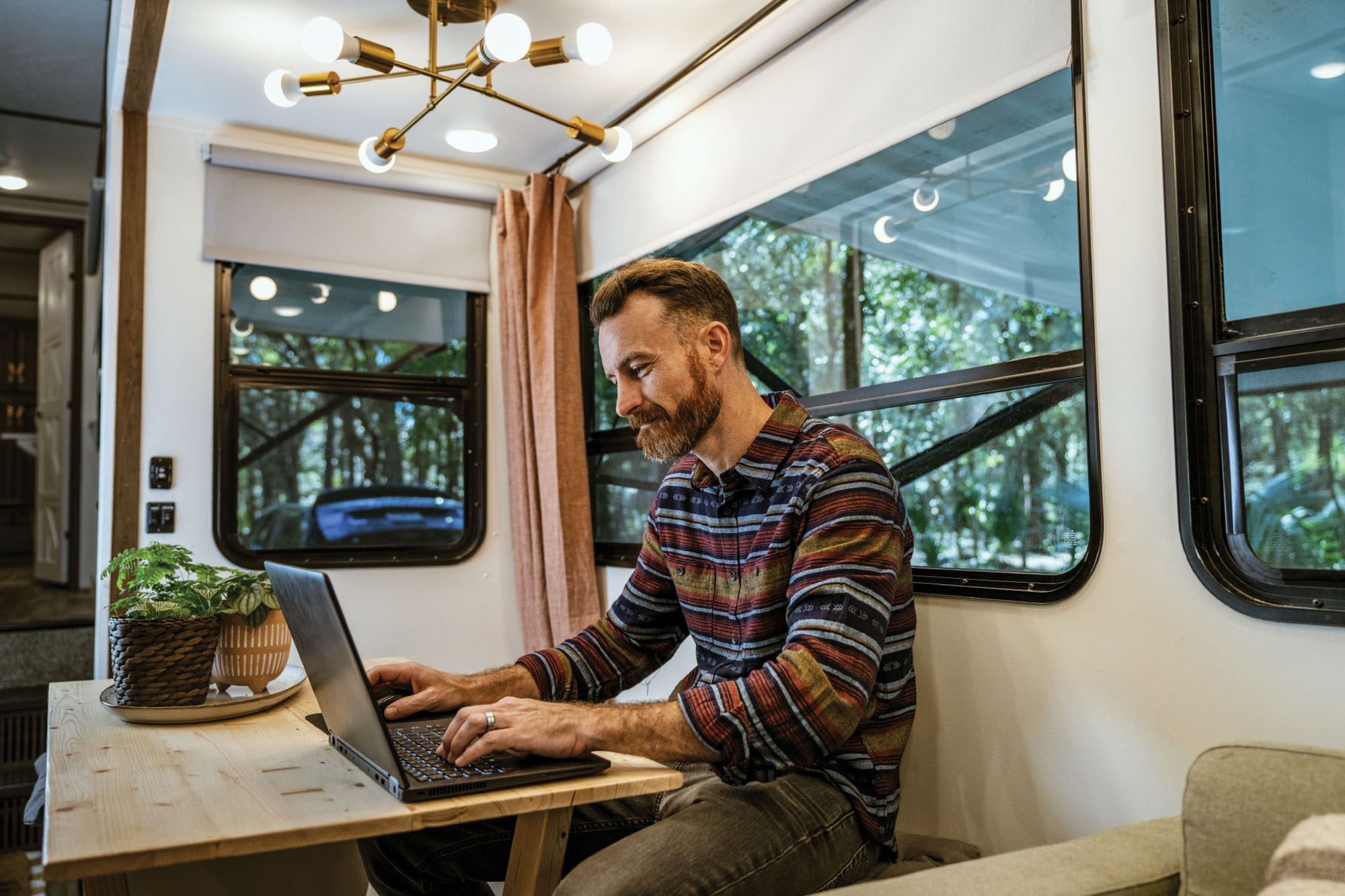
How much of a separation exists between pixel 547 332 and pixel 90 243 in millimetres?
3211

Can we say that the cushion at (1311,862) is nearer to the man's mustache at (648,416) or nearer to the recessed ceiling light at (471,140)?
the man's mustache at (648,416)

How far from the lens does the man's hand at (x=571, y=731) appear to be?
1.17 metres

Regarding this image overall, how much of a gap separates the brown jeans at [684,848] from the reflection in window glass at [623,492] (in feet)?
5.01

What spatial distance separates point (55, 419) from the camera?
560cm

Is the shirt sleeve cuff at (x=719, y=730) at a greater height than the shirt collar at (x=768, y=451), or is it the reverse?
the shirt collar at (x=768, y=451)

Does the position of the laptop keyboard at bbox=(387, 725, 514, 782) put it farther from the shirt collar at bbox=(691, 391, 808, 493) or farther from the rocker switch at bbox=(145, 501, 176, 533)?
the rocker switch at bbox=(145, 501, 176, 533)

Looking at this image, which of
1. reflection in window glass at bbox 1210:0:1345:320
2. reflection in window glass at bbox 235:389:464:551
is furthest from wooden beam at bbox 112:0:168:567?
reflection in window glass at bbox 1210:0:1345:320

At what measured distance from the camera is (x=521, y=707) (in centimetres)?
122

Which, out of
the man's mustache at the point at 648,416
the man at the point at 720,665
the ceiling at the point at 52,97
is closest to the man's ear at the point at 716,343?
the man at the point at 720,665

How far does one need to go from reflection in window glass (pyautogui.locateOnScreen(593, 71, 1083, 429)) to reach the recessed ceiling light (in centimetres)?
98

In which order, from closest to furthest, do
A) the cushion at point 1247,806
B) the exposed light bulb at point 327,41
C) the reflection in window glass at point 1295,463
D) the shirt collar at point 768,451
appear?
the cushion at point 1247,806 < the reflection in window glass at point 1295,463 < the shirt collar at point 768,451 < the exposed light bulb at point 327,41

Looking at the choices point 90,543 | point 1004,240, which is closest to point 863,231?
point 1004,240

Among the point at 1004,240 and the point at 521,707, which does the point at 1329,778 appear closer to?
the point at 521,707

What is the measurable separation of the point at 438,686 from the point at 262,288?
2.38m
